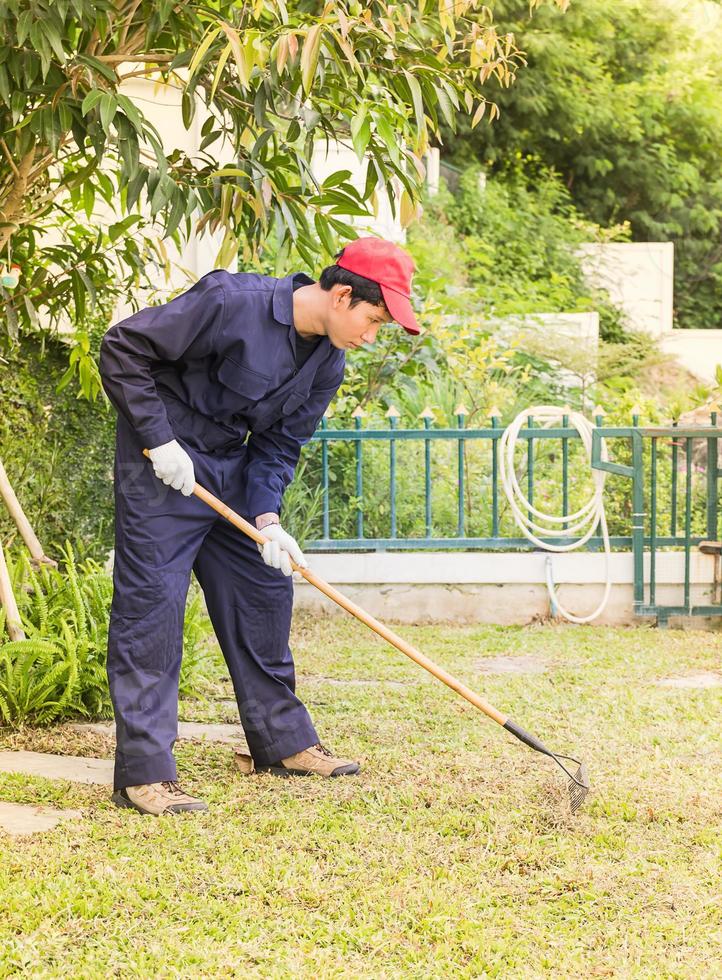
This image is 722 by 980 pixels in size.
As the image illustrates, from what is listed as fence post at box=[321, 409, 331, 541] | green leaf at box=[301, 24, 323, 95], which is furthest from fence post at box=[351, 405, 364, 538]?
green leaf at box=[301, 24, 323, 95]

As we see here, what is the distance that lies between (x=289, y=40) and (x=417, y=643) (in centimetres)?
334

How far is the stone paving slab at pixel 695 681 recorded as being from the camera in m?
4.60

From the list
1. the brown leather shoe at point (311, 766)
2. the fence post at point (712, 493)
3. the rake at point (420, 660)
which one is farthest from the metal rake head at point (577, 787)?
the fence post at point (712, 493)

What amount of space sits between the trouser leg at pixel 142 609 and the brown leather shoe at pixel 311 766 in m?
0.41

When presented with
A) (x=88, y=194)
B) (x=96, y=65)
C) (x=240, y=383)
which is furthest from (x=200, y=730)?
(x=96, y=65)

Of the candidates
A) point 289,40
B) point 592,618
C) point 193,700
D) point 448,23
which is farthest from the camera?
point 592,618

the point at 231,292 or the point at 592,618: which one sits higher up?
the point at 231,292

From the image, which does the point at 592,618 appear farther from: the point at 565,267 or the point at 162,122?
the point at 565,267

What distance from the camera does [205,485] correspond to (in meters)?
3.27

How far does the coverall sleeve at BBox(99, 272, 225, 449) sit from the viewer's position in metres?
2.96

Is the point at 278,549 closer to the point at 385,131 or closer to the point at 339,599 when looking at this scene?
the point at 339,599

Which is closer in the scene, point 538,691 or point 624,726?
point 624,726

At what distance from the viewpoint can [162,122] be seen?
691cm

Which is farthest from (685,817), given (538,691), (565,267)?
(565,267)
